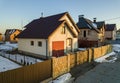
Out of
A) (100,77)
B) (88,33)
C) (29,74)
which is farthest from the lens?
(88,33)

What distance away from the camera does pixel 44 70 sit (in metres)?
9.16

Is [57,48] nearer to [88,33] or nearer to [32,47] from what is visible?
[32,47]

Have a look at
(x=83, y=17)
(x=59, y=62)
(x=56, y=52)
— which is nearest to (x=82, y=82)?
(x=59, y=62)

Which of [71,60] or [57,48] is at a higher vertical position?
[57,48]

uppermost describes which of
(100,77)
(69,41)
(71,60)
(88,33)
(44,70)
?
(88,33)

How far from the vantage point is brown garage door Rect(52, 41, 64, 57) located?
17891mm

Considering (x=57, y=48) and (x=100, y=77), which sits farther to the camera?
(x=57, y=48)

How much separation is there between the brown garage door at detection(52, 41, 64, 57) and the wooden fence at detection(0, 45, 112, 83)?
4.77 meters

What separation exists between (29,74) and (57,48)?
1048 centimetres

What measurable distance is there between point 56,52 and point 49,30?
3.19 m

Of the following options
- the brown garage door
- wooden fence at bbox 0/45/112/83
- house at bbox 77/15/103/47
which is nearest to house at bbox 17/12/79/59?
the brown garage door

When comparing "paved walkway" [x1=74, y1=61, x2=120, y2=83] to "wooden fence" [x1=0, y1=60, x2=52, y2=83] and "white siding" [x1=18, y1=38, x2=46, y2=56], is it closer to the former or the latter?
"wooden fence" [x1=0, y1=60, x2=52, y2=83]

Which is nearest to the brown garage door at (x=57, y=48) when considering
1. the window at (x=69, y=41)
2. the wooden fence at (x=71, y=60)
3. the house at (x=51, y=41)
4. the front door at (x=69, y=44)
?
the house at (x=51, y=41)

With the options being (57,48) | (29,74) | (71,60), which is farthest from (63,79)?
(57,48)
